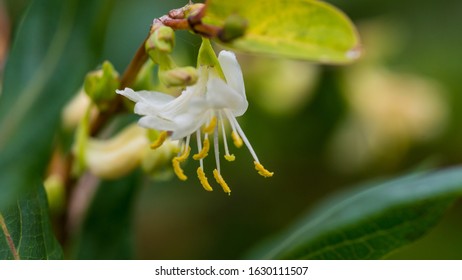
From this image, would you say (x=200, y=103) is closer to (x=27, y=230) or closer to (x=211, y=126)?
(x=211, y=126)

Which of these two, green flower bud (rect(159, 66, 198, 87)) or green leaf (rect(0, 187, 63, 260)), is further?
green leaf (rect(0, 187, 63, 260))

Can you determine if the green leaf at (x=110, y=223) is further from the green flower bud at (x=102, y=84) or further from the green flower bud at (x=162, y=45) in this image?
the green flower bud at (x=162, y=45)

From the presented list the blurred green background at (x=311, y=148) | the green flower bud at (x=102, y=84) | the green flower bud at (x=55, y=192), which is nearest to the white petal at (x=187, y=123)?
the green flower bud at (x=102, y=84)

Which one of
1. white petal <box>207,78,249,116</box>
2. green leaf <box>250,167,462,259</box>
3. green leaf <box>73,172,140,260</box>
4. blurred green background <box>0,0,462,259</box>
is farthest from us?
blurred green background <box>0,0,462,259</box>

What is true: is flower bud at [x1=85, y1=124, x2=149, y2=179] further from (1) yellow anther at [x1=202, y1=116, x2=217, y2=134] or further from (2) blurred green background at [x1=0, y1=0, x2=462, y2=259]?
(2) blurred green background at [x1=0, y1=0, x2=462, y2=259]

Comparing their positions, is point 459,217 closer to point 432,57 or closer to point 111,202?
point 432,57

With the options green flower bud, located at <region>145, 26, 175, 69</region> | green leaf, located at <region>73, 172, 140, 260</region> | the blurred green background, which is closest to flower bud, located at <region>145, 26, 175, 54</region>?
green flower bud, located at <region>145, 26, 175, 69</region>

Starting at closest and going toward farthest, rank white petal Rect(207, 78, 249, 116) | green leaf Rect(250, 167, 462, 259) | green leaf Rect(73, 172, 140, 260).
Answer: white petal Rect(207, 78, 249, 116), green leaf Rect(250, 167, 462, 259), green leaf Rect(73, 172, 140, 260)
